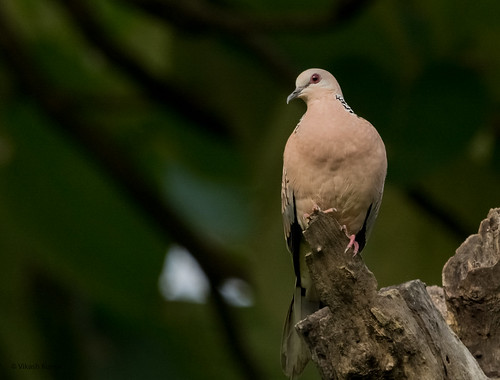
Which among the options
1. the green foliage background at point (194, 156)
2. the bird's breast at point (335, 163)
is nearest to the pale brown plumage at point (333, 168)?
the bird's breast at point (335, 163)

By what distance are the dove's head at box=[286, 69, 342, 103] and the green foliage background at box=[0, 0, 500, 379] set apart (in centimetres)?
121

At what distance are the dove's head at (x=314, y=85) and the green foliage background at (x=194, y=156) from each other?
121 centimetres

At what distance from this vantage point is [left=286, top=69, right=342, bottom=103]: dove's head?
4340mm

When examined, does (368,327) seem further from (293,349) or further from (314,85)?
(314,85)

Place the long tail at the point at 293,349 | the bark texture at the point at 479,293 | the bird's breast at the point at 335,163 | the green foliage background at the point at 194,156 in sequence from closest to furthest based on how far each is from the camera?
1. the bark texture at the point at 479,293
2. the bird's breast at the point at 335,163
3. the long tail at the point at 293,349
4. the green foliage background at the point at 194,156

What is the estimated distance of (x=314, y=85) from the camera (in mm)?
4363

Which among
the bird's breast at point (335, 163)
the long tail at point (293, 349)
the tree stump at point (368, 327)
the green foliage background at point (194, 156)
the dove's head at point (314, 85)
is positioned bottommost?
the tree stump at point (368, 327)

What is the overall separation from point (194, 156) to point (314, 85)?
244 cm

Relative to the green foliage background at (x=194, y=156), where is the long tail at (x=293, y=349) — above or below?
below

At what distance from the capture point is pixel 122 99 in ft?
22.1

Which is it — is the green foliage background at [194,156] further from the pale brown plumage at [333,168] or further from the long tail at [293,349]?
the pale brown plumage at [333,168]

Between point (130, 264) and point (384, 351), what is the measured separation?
9.91ft

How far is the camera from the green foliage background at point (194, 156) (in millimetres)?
5805

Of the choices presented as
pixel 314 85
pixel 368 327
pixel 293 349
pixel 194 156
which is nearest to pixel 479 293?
pixel 368 327
